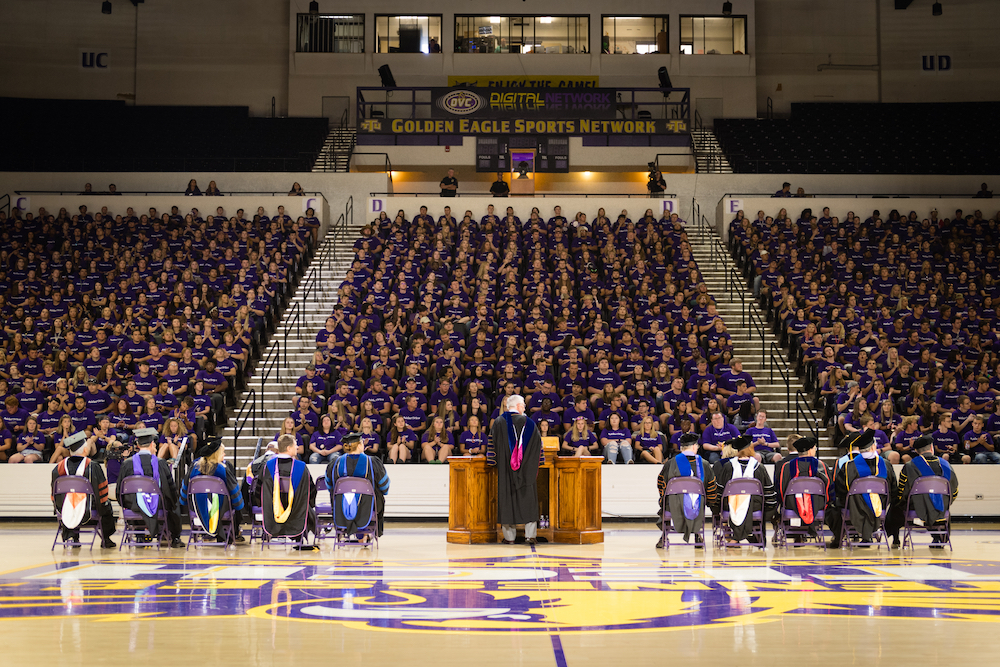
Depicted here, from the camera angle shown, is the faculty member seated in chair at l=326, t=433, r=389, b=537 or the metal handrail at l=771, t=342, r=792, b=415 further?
the metal handrail at l=771, t=342, r=792, b=415

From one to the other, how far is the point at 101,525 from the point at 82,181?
18331 millimetres

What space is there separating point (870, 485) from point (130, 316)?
14.1 m

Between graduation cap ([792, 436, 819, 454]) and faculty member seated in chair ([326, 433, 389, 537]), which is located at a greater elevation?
graduation cap ([792, 436, 819, 454])

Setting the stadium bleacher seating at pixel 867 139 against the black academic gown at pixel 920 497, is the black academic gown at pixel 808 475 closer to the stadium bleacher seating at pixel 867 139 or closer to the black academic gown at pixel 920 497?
the black academic gown at pixel 920 497

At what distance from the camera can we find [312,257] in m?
23.7

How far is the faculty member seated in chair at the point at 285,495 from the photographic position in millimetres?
11578

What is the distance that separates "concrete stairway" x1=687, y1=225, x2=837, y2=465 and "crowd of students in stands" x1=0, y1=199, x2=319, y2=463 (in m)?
9.57

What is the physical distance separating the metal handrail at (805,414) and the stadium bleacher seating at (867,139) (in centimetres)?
1204

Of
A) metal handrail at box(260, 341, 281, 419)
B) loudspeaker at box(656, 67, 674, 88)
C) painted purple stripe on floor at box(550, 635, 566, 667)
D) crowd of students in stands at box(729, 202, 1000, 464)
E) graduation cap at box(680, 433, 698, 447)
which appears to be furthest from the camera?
loudspeaker at box(656, 67, 674, 88)

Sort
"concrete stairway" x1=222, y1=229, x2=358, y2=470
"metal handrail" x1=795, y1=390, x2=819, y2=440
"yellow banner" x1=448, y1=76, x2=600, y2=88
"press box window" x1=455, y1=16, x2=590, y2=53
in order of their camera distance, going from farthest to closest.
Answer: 1. "press box window" x1=455, y1=16, x2=590, y2=53
2. "yellow banner" x1=448, y1=76, x2=600, y2=88
3. "concrete stairway" x1=222, y1=229, x2=358, y2=470
4. "metal handrail" x1=795, y1=390, x2=819, y2=440

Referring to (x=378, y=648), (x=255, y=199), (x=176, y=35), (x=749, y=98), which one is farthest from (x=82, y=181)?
(x=378, y=648)

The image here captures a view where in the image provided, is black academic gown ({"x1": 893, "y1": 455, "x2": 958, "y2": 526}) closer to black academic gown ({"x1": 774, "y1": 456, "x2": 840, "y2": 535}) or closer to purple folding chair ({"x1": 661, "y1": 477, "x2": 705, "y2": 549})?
black academic gown ({"x1": 774, "y1": 456, "x2": 840, "y2": 535})

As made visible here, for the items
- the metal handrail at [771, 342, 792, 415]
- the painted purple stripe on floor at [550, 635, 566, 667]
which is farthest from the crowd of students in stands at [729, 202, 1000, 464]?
the painted purple stripe on floor at [550, 635, 566, 667]

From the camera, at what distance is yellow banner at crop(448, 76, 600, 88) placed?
32000mm
